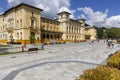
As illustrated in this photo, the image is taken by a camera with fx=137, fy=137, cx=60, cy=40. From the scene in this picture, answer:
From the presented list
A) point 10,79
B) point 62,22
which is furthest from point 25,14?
point 10,79

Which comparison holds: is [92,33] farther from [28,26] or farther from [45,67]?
[45,67]

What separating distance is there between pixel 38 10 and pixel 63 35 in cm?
2467

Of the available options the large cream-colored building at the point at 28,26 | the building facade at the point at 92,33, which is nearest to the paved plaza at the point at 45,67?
the large cream-colored building at the point at 28,26

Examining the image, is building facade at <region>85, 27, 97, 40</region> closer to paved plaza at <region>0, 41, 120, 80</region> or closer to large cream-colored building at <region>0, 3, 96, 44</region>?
large cream-colored building at <region>0, 3, 96, 44</region>

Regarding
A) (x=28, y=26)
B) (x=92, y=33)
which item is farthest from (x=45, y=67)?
(x=92, y=33)

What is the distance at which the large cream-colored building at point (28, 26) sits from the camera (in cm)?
4988

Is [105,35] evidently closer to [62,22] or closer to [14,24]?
[62,22]

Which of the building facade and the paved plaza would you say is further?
the building facade

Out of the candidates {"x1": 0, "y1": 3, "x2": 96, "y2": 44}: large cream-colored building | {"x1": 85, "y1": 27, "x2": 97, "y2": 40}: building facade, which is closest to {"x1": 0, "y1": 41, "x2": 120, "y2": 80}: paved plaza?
{"x1": 0, "y1": 3, "x2": 96, "y2": 44}: large cream-colored building

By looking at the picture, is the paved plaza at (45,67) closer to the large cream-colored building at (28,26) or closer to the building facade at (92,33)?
the large cream-colored building at (28,26)

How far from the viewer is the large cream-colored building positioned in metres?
49.9

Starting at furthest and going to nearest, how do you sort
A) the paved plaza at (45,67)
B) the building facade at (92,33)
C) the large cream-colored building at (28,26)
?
the building facade at (92,33) → the large cream-colored building at (28,26) → the paved plaza at (45,67)

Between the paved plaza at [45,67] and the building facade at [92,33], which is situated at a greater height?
the building facade at [92,33]

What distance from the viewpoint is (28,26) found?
50625 millimetres
